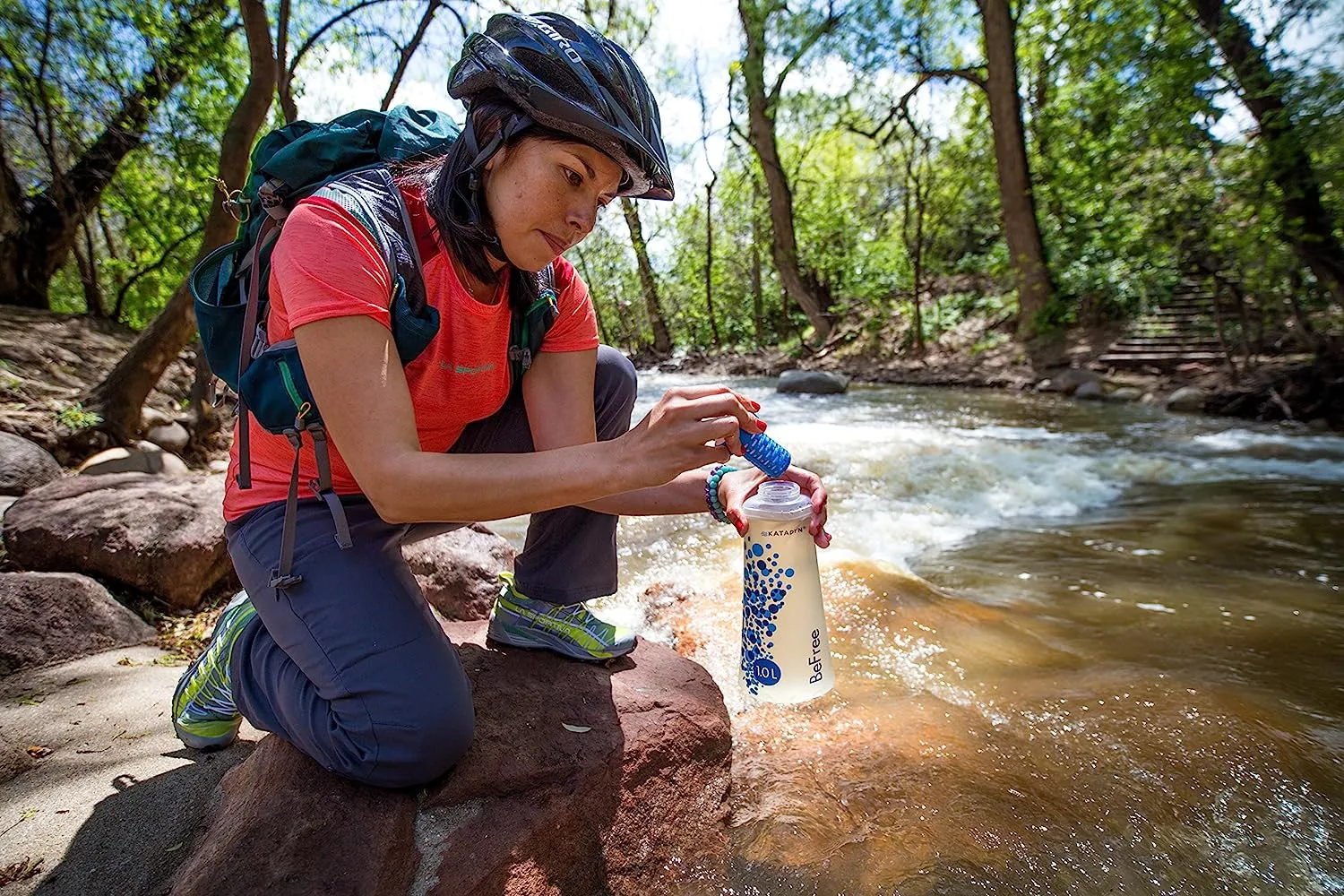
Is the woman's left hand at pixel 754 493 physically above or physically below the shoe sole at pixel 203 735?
above

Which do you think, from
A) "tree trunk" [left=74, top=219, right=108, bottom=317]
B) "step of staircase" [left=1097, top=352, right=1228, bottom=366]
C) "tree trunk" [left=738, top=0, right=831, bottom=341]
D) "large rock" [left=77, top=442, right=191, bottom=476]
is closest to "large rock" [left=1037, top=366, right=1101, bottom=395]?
"step of staircase" [left=1097, top=352, right=1228, bottom=366]

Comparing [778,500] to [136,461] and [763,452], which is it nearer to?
[763,452]

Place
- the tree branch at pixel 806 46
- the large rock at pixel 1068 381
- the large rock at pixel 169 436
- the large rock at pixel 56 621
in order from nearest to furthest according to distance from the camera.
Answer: the large rock at pixel 56 621 → the large rock at pixel 169 436 → the large rock at pixel 1068 381 → the tree branch at pixel 806 46

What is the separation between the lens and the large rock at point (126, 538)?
2.96 m

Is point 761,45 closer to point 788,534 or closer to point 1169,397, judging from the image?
point 1169,397

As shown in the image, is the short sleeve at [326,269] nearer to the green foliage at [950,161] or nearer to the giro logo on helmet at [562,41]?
the giro logo on helmet at [562,41]

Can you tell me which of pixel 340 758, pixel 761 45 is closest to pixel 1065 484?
pixel 340 758

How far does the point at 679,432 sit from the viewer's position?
1391 millimetres

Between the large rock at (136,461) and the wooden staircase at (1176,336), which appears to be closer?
the large rock at (136,461)

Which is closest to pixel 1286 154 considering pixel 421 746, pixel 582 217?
pixel 582 217

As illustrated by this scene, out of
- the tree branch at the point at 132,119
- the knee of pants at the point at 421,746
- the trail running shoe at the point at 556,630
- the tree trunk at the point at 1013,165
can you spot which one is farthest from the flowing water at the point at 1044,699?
the tree trunk at the point at 1013,165

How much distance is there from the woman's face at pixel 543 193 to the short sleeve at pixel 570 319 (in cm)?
33

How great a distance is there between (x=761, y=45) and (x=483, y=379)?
17230 mm

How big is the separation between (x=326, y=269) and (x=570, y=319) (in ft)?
2.35
